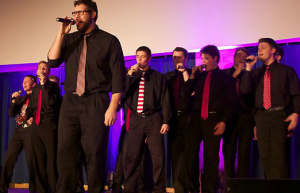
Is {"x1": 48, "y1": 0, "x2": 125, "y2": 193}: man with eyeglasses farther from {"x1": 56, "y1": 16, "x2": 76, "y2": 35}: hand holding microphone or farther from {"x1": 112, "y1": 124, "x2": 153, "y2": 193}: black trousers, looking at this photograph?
{"x1": 112, "y1": 124, "x2": 153, "y2": 193}: black trousers

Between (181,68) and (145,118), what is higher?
(181,68)

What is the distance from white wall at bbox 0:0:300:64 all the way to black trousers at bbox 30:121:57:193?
191 cm

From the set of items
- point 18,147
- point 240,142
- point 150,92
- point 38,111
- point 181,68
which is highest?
point 181,68

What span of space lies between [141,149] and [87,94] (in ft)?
6.01

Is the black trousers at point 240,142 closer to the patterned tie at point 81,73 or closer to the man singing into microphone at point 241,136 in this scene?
the man singing into microphone at point 241,136

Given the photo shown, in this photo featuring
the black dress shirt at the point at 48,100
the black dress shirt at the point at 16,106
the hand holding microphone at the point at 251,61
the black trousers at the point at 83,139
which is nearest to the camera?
the black trousers at the point at 83,139

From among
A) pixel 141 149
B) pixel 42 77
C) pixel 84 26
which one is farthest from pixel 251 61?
pixel 42 77

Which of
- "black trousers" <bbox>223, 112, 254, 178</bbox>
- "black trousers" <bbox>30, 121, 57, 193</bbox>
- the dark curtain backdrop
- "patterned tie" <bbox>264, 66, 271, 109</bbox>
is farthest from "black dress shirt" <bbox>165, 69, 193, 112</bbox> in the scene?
"black trousers" <bbox>30, 121, 57, 193</bbox>

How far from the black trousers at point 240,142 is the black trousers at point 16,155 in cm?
270

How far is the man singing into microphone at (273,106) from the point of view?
3586 mm

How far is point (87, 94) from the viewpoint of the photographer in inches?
97.6

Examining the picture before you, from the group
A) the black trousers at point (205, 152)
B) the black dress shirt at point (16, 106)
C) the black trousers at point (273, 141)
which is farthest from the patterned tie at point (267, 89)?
the black dress shirt at point (16, 106)

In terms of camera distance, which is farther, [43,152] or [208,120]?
[43,152]

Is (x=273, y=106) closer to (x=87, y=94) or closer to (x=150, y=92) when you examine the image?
(x=150, y=92)
